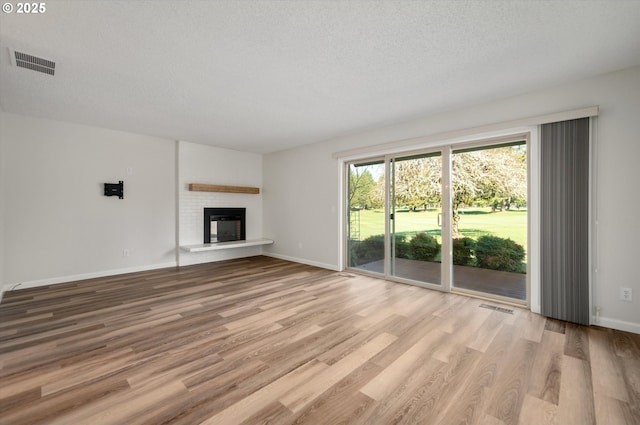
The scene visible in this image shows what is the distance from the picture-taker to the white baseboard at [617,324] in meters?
2.58

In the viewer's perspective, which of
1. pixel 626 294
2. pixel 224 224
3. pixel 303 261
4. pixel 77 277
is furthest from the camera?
pixel 224 224

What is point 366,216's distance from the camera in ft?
16.2

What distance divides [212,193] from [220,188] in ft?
0.79

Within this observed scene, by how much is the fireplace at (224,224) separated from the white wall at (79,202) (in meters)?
0.70

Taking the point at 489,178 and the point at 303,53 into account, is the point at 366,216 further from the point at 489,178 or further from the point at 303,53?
the point at 303,53

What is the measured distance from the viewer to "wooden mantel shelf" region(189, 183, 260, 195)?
5567mm

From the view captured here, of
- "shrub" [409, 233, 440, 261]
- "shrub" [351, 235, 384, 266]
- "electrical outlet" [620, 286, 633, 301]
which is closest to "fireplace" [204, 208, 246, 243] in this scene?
"shrub" [351, 235, 384, 266]

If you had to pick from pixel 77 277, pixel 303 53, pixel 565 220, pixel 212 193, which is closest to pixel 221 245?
pixel 212 193

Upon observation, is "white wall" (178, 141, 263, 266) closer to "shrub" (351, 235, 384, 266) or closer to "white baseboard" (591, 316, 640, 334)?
"shrub" (351, 235, 384, 266)

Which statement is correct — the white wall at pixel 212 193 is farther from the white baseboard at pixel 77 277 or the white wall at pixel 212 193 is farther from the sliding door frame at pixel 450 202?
the sliding door frame at pixel 450 202

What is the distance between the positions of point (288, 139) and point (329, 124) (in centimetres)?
124

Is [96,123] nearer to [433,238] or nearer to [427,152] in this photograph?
[427,152]

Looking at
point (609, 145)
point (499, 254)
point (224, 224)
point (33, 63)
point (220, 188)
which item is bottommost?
point (499, 254)

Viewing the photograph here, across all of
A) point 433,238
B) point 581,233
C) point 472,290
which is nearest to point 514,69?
point 581,233
